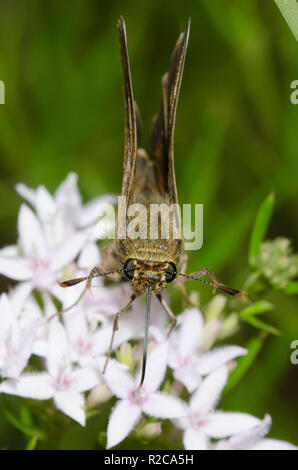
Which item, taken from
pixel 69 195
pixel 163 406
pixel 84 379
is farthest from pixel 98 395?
pixel 69 195

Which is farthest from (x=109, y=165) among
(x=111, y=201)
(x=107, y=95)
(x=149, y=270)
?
(x=149, y=270)

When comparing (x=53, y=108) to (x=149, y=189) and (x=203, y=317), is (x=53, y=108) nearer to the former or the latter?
(x=149, y=189)

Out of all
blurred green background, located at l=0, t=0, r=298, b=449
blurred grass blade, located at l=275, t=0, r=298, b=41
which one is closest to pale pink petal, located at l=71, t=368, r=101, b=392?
blurred green background, located at l=0, t=0, r=298, b=449

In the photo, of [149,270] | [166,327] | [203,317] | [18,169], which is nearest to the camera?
[149,270]

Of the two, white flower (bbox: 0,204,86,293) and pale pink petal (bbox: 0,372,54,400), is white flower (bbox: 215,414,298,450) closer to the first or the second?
pale pink petal (bbox: 0,372,54,400)

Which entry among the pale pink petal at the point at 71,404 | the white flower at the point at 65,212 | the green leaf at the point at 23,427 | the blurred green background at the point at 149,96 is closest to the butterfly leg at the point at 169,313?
the pale pink petal at the point at 71,404

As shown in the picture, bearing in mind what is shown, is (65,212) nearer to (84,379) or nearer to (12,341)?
(12,341)
